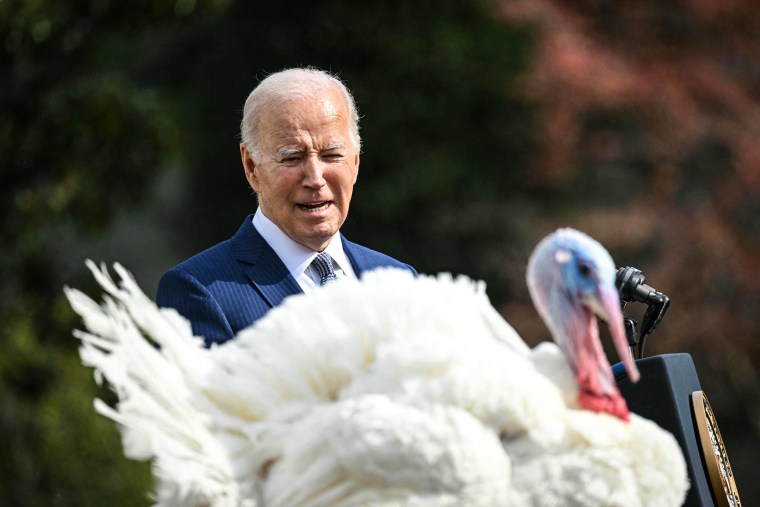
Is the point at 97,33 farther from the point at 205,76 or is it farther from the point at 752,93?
the point at 752,93

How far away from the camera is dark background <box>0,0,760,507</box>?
6.92 metres

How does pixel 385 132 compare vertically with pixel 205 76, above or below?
below

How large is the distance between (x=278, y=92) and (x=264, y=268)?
0.44 m

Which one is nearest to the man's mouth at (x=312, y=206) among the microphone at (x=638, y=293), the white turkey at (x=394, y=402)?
the white turkey at (x=394, y=402)

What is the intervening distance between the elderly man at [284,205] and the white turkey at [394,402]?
1.50 feet

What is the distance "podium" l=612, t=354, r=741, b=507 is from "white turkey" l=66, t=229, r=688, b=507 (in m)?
0.45

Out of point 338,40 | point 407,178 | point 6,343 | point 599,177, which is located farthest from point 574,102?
point 6,343

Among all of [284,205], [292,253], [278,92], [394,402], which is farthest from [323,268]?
[394,402]

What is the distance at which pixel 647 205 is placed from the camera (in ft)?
28.3

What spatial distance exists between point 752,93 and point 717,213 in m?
0.86

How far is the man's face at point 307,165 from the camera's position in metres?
3.20

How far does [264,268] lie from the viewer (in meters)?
3.24

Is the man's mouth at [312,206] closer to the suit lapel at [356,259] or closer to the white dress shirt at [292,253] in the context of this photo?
the white dress shirt at [292,253]

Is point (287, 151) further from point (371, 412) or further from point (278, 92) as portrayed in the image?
point (371, 412)
